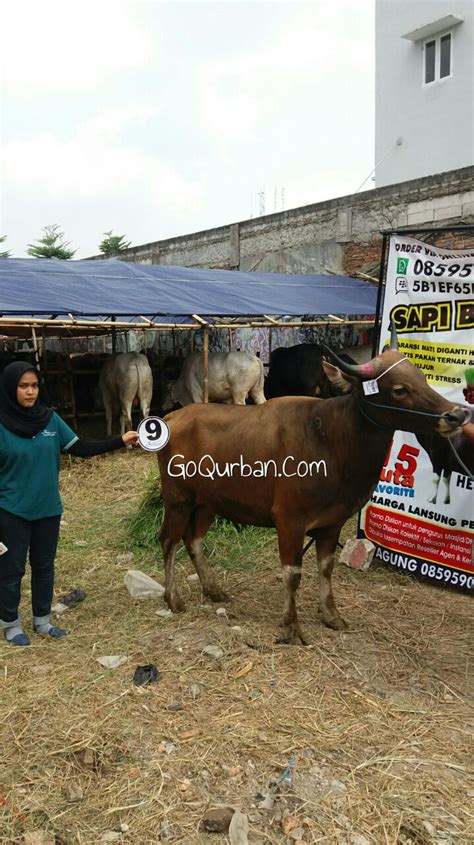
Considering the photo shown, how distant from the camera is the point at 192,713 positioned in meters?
3.28

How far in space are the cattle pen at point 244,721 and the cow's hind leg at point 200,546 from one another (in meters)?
0.11

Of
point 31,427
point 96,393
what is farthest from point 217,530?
point 96,393

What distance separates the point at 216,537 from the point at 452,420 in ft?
10.1

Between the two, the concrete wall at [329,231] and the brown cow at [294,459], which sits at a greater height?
the concrete wall at [329,231]

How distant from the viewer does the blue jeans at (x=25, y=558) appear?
3.86 metres

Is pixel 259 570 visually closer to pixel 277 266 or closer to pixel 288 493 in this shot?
pixel 288 493

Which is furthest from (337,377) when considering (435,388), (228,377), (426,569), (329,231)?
(329,231)

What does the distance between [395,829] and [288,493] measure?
1.79 m

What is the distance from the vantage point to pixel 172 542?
4.43 meters

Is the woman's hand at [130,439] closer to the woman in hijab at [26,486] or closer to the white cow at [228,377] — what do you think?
the woman in hijab at [26,486]

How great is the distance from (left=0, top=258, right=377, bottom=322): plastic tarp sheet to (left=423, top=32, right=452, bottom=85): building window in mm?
7974

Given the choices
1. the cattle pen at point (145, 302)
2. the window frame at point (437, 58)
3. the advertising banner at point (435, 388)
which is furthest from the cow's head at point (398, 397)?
the window frame at point (437, 58)

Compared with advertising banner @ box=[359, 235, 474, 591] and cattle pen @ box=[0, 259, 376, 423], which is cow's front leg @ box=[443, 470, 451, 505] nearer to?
advertising banner @ box=[359, 235, 474, 591]

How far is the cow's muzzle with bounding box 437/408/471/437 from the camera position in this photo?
10.7ft
